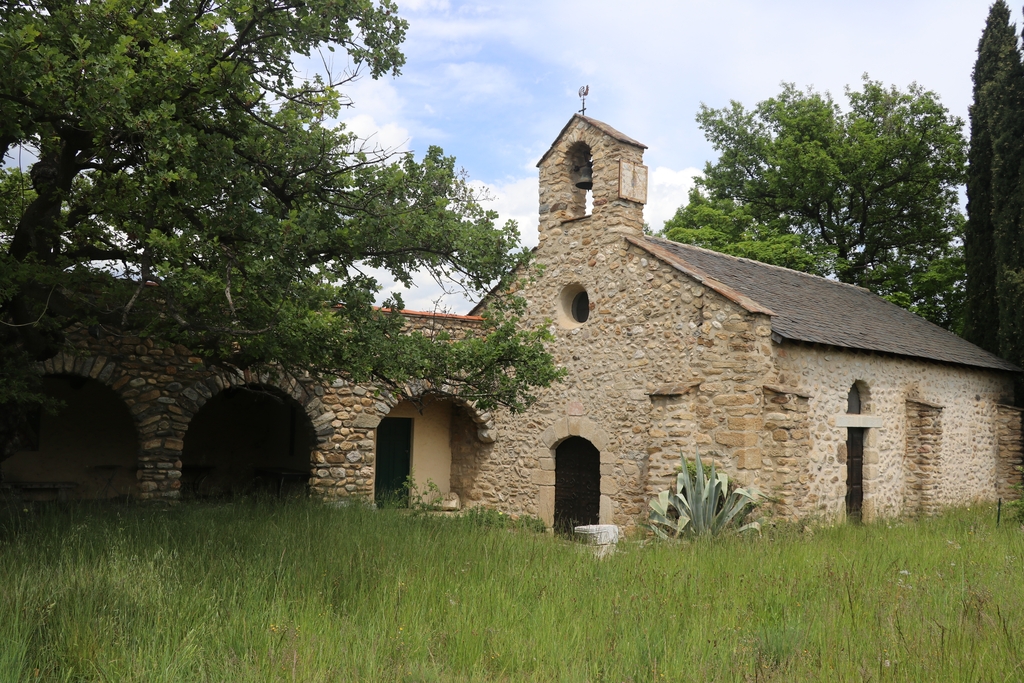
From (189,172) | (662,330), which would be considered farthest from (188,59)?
(662,330)

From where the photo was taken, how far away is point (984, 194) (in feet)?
59.2

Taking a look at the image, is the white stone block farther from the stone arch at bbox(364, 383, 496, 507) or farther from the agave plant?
the stone arch at bbox(364, 383, 496, 507)

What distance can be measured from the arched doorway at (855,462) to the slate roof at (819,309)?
965 mm

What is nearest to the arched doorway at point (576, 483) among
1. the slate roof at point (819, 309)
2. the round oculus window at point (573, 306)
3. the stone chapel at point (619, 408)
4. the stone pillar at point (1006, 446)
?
the stone chapel at point (619, 408)

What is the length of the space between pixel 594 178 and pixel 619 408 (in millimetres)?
3785

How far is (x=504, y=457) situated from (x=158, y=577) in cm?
904

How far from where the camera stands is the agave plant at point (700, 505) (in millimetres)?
10258

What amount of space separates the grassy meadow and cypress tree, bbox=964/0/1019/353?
1091 centimetres

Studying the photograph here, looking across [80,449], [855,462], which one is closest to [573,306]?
[855,462]

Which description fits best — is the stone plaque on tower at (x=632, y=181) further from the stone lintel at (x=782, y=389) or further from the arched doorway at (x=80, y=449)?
the arched doorway at (x=80, y=449)

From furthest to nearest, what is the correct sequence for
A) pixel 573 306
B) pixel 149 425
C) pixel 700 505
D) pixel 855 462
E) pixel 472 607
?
pixel 573 306
pixel 855 462
pixel 149 425
pixel 700 505
pixel 472 607

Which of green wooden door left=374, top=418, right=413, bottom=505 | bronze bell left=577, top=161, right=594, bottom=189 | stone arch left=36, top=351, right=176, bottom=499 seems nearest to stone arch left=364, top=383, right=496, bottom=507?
green wooden door left=374, top=418, right=413, bottom=505

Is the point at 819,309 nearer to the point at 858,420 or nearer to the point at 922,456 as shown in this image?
the point at 858,420

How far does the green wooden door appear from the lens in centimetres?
1526
